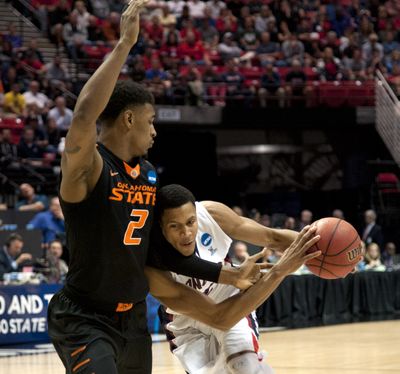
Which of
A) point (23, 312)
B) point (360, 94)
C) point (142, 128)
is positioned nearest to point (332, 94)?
point (360, 94)

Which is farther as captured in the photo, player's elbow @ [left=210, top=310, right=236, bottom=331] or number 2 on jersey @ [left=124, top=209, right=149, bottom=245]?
player's elbow @ [left=210, top=310, right=236, bottom=331]

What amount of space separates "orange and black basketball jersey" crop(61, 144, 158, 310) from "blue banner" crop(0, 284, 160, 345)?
826 centimetres

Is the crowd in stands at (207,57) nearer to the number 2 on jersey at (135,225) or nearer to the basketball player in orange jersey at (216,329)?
the basketball player in orange jersey at (216,329)

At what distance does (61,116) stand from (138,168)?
43.1 ft

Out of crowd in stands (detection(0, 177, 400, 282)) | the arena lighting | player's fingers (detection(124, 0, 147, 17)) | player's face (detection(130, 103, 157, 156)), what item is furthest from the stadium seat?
player's fingers (detection(124, 0, 147, 17))

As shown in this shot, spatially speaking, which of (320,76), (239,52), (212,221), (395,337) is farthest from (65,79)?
(212,221)

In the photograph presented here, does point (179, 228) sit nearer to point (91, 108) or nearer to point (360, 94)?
point (91, 108)

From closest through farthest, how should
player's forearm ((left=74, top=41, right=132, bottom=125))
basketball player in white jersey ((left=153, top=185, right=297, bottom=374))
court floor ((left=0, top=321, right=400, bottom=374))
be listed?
player's forearm ((left=74, top=41, right=132, bottom=125)), basketball player in white jersey ((left=153, top=185, right=297, bottom=374)), court floor ((left=0, top=321, right=400, bottom=374))

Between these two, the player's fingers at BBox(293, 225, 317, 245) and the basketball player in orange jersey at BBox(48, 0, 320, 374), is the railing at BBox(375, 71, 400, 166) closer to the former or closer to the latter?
the player's fingers at BBox(293, 225, 317, 245)

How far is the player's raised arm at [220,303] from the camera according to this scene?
4211mm

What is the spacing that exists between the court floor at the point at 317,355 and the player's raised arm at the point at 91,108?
6411 millimetres

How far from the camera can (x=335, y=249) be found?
4.39m

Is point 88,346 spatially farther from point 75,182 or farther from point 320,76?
point 320,76

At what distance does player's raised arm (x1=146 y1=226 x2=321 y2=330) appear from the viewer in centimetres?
421
